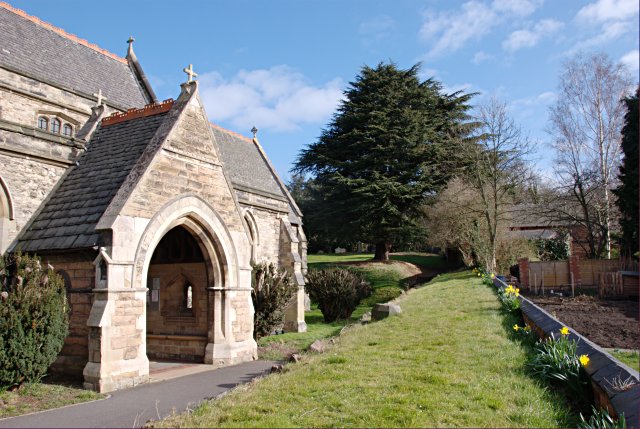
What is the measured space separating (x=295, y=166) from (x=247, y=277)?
28.6 m

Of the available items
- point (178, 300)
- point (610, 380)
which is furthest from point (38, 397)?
point (610, 380)

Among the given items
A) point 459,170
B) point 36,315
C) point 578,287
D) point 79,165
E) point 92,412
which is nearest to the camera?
point 92,412

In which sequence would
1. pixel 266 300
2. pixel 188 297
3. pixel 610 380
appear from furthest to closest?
pixel 266 300, pixel 188 297, pixel 610 380

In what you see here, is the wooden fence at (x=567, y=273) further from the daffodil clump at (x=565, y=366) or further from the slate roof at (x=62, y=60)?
the slate roof at (x=62, y=60)

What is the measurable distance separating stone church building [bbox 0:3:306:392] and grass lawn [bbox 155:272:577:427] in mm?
3039

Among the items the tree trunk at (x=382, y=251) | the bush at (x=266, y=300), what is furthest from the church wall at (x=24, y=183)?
the tree trunk at (x=382, y=251)

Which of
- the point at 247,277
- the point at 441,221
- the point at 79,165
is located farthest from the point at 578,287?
the point at 79,165

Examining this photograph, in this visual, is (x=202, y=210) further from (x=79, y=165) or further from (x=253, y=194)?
(x=253, y=194)

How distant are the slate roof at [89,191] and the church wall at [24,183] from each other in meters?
0.22

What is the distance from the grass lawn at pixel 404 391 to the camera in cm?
553

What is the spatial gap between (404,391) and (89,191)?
792 cm

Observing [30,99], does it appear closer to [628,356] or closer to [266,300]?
[266,300]

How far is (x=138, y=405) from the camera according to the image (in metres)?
7.93

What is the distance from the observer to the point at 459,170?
3584 cm
